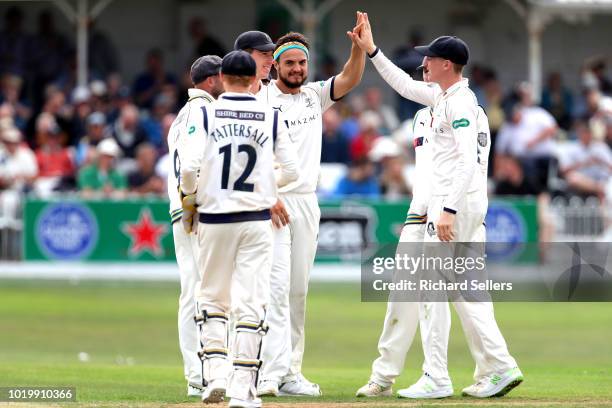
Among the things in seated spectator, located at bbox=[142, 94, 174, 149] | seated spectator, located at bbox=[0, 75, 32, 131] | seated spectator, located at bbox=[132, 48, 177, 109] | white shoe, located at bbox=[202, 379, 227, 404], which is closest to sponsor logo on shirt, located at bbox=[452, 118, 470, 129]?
white shoe, located at bbox=[202, 379, 227, 404]

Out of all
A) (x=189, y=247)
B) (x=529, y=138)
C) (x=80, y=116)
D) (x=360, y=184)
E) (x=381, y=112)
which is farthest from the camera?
(x=381, y=112)

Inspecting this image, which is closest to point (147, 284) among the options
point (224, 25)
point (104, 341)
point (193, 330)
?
point (104, 341)

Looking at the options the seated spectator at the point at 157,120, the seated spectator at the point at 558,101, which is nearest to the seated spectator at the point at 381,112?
the seated spectator at the point at 558,101

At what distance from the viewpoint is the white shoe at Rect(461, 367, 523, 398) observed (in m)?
10.9

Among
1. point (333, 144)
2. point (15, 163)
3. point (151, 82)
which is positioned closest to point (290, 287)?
point (15, 163)

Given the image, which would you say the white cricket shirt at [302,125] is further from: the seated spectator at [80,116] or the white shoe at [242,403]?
the seated spectator at [80,116]

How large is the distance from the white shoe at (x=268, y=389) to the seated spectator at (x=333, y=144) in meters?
16.1

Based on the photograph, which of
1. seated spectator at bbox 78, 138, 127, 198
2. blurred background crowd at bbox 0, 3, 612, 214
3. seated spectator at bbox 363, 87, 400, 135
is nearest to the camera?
seated spectator at bbox 78, 138, 127, 198

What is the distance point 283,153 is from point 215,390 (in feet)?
5.91

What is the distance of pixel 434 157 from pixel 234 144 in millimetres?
1997

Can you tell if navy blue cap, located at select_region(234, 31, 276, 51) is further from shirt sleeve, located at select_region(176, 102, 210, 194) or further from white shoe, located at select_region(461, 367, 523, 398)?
white shoe, located at select_region(461, 367, 523, 398)

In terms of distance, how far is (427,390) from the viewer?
10.9 m

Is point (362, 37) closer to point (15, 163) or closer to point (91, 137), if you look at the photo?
point (15, 163)

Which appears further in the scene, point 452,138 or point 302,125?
point 302,125
